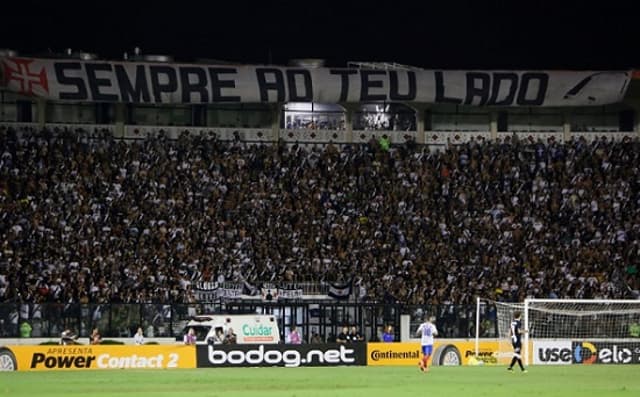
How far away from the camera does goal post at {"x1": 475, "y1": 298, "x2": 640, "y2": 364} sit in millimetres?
46000

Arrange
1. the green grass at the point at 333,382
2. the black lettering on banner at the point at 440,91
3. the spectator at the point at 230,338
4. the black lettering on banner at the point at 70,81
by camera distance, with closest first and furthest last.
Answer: the green grass at the point at 333,382
the spectator at the point at 230,338
the black lettering on banner at the point at 70,81
the black lettering on banner at the point at 440,91

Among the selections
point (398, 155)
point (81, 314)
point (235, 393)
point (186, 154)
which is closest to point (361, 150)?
point (398, 155)

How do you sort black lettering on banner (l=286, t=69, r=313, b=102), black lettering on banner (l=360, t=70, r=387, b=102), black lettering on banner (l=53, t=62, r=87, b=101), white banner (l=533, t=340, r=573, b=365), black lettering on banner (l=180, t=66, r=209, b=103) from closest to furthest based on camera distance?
white banner (l=533, t=340, r=573, b=365) → black lettering on banner (l=53, t=62, r=87, b=101) → black lettering on banner (l=180, t=66, r=209, b=103) → black lettering on banner (l=286, t=69, r=313, b=102) → black lettering on banner (l=360, t=70, r=387, b=102)

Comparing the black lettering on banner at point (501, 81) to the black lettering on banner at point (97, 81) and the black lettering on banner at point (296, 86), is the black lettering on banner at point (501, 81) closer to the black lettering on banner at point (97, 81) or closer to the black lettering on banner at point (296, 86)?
the black lettering on banner at point (296, 86)

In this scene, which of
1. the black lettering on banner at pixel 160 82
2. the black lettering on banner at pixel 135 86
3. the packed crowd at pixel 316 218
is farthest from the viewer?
the black lettering on banner at pixel 160 82

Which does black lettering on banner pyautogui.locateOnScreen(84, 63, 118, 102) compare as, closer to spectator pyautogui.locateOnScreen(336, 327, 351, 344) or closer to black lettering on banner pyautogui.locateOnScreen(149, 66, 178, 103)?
black lettering on banner pyautogui.locateOnScreen(149, 66, 178, 103)

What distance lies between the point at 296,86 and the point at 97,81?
8.90 meters

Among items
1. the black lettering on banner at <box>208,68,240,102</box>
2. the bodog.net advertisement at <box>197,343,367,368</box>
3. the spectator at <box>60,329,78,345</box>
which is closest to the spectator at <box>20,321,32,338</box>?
the spectator at <box>60,329,78,345</box>

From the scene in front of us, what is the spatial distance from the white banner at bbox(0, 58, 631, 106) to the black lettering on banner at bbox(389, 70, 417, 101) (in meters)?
0.05

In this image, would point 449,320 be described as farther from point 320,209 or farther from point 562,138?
point 562,138

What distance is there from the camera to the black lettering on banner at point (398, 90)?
59562mm

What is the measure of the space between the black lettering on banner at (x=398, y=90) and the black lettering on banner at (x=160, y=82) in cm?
987

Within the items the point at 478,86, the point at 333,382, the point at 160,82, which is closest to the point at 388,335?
the point at 333,382

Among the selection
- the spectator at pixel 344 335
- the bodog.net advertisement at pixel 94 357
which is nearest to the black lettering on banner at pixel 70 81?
the spectator at pixel 344 335
